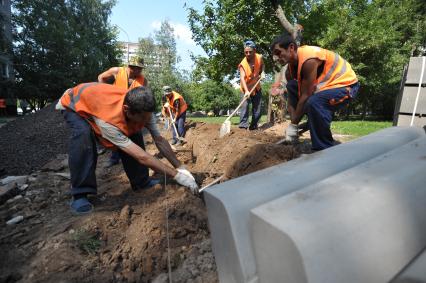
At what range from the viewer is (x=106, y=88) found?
2941mm

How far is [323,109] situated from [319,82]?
0.28 meters

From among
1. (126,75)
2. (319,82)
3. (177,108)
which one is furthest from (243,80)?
(319,82)

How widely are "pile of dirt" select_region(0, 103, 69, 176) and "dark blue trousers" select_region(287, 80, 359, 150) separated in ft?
14.1

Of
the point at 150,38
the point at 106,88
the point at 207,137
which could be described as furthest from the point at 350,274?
the point at 150,38

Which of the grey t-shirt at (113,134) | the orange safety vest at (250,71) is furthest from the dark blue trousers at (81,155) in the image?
the orange safety vest at (250,71)

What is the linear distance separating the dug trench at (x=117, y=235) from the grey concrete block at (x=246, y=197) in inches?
29.6

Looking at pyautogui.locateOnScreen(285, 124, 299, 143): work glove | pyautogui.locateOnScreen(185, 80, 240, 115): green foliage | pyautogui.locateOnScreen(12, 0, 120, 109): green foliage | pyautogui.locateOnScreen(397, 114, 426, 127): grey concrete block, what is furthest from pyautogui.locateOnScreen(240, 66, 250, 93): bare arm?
pyautogui.locateOnScreen(185, 80, 240, 115): green foliage

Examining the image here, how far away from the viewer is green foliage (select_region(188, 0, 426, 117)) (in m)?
11.9

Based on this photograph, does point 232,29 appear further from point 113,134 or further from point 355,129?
point 113,134

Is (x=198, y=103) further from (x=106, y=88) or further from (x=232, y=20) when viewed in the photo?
(x=106, y=88)

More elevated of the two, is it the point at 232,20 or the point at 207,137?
the point at 232,20

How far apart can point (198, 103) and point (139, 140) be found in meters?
52.8

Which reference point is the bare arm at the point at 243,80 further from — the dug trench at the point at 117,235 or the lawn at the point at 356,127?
the dug trench at the point at 117,235

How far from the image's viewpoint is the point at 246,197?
3.76ft
